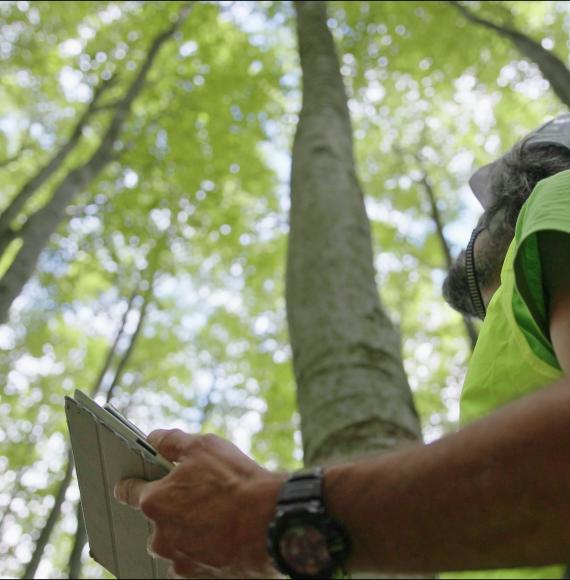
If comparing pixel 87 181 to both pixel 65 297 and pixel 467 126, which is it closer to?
pixel 65 297

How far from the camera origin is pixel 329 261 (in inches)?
118

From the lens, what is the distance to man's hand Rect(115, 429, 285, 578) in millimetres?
767

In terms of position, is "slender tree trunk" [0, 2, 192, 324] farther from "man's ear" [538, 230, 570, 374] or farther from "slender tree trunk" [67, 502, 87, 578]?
"man's ear" [538, 230, 570, 374]

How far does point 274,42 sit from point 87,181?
181 inches

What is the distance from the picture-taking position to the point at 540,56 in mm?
5547

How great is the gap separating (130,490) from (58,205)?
552 centimetres

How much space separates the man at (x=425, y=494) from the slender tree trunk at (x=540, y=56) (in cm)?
467

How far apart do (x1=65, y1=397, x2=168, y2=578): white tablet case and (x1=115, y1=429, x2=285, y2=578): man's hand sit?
0.08 m

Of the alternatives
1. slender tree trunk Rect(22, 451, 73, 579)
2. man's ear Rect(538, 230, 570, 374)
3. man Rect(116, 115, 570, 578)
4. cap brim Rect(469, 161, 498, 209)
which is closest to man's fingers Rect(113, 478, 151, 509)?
man Rect(116, 115, 570, 578)

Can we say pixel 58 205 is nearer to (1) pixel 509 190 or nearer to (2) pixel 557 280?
(1) pixel 509 190

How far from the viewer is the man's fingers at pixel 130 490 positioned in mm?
940

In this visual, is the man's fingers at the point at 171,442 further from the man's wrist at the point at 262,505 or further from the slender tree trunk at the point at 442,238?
the slender tree trunk at the point at 442,238

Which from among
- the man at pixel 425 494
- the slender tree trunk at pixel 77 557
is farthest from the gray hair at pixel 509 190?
the slender tree trunk at pixel 77 557

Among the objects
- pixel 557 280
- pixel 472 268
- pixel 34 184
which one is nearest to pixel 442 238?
pixel 34 184
